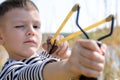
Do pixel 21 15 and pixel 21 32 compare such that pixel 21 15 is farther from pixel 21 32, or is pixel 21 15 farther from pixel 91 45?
pixel 91 45

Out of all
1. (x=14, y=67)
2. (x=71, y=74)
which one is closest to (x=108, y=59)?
(x=14, y=67)

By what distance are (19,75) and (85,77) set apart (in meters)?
0.42

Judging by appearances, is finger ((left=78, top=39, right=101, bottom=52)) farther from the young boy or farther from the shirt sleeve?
the shirt sleeve

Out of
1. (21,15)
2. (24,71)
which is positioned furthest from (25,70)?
(21,15)

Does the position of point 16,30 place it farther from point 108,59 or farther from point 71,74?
point 108,59

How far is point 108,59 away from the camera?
2773 millimetres

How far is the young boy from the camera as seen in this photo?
0.77m

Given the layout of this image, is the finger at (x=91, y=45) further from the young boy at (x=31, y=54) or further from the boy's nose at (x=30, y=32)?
the boy's nose at (x=30, y=32)

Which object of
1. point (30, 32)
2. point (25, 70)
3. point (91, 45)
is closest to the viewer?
point (91, 45)

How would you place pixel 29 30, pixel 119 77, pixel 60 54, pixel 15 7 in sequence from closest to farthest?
pixel 29 30, pixel 15 7, pixel 60 54, pixel 119 77

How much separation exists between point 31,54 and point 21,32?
0.31ft

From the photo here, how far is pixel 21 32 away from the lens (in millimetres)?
1376

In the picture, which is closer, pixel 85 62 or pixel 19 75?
pixel 85 62

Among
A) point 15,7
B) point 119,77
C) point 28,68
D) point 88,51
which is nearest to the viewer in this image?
point 88,51
